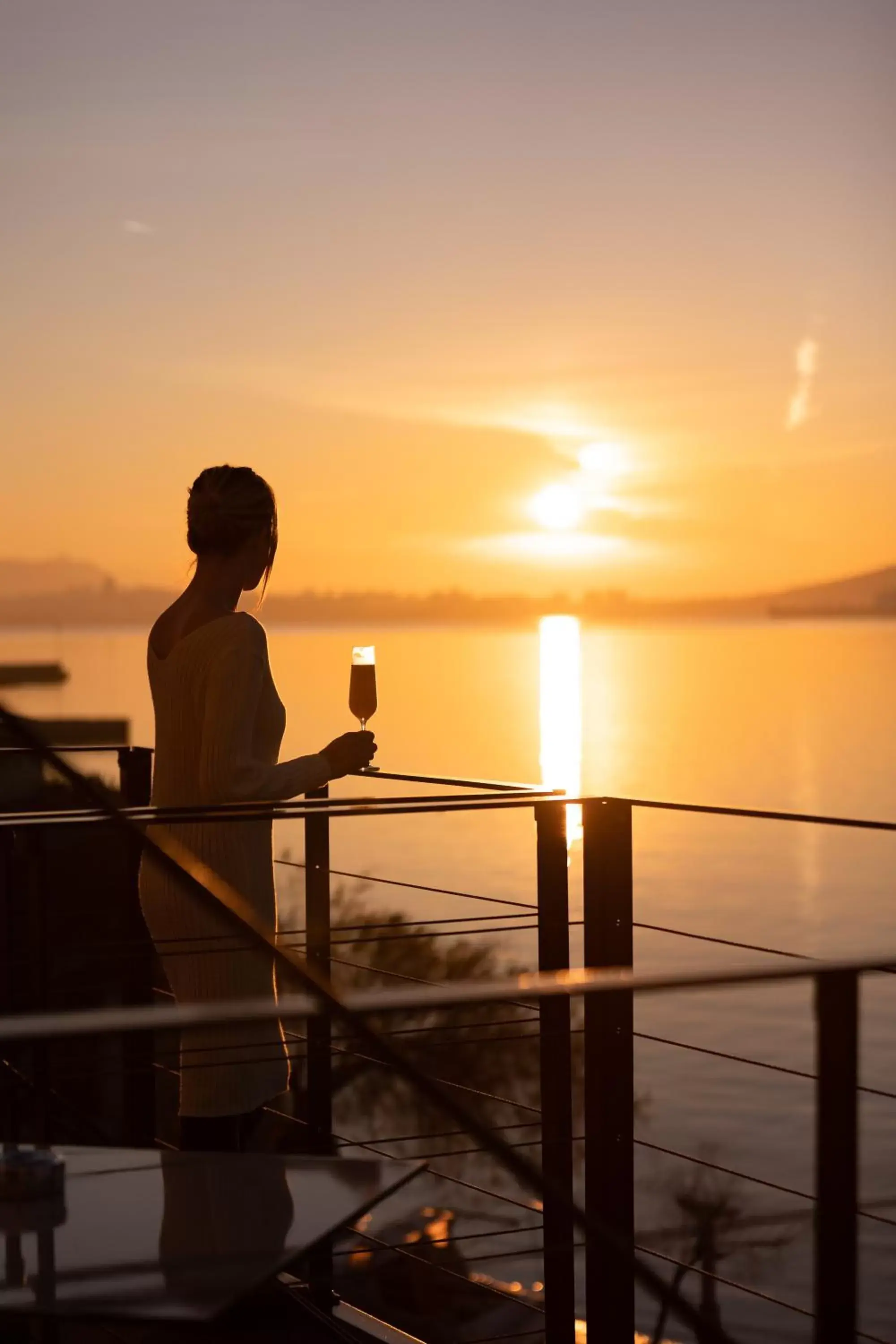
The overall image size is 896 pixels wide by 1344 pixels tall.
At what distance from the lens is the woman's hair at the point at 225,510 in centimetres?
285

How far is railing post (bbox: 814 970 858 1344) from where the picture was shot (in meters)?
1.63

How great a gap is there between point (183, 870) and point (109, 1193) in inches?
33.5

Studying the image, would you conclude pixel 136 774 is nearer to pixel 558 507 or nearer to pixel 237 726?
pixel 237 726

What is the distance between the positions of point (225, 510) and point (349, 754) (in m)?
0.52

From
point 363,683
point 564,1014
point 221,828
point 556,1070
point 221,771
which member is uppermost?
point 363,683

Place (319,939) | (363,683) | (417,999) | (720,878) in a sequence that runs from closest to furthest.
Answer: (417,999)
(319,939)
(363,683)
(720,878)

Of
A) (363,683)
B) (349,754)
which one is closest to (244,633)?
(349,754)

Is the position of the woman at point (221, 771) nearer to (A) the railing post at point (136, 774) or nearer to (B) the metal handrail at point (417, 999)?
(B) the metal handrail at point (417, 999)

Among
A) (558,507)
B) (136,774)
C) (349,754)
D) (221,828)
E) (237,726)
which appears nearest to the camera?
(237,726)

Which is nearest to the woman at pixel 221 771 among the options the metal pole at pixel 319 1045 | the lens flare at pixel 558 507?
the metal pole at pixel 319 1045

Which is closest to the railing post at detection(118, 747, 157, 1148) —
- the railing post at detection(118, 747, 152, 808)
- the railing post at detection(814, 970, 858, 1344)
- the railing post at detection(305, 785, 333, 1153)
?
the railing post at detection(305, 785, 333, 1153)

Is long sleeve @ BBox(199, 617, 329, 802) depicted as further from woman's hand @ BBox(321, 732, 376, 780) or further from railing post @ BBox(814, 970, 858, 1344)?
railing post @ BBox(814, 970, 858, 1344)

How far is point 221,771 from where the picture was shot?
2801 millimetres

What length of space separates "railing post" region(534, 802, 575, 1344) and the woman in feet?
1.89
